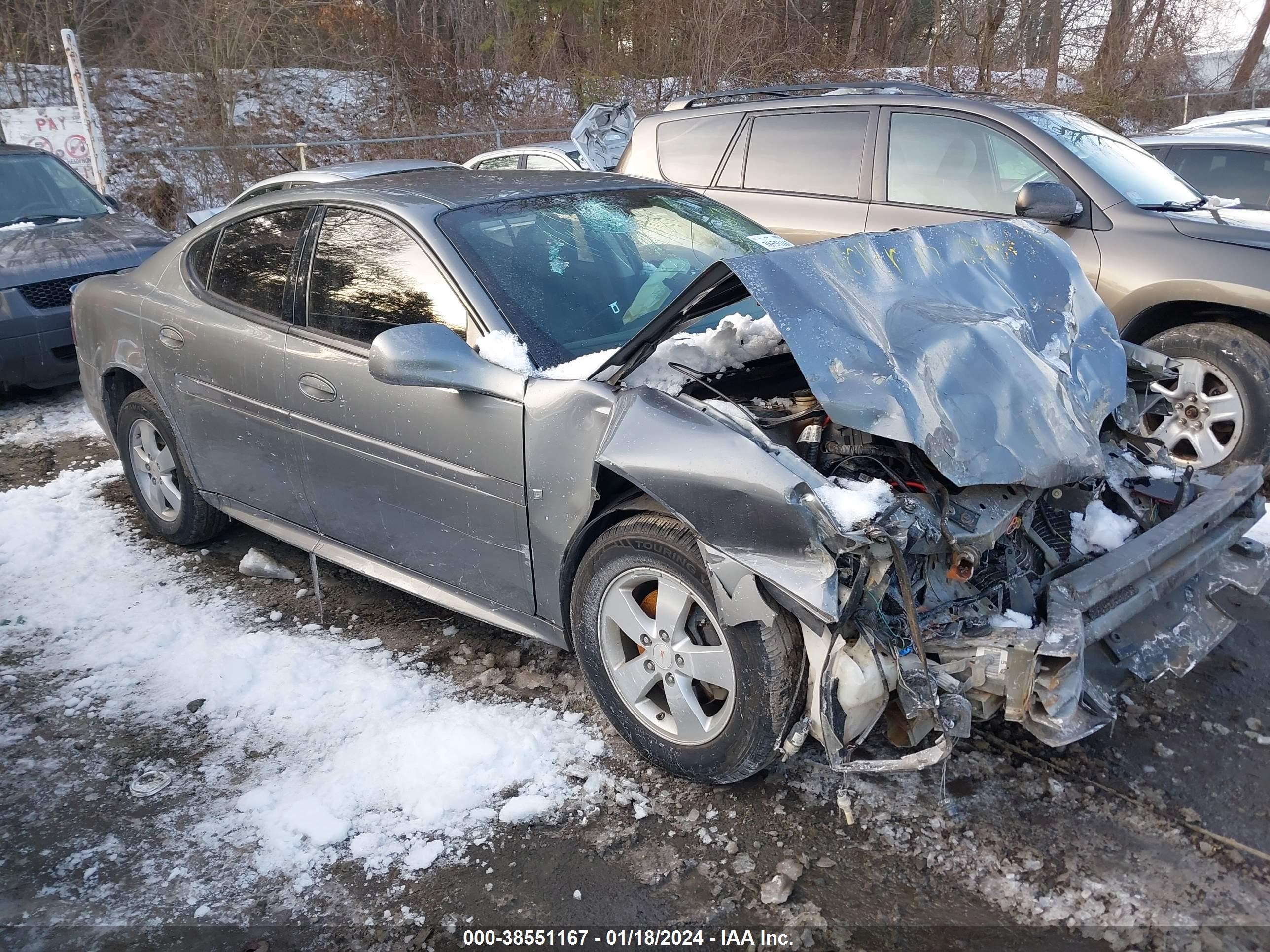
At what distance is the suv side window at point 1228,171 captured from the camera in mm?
7520

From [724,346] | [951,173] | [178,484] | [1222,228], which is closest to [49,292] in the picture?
[178,484]

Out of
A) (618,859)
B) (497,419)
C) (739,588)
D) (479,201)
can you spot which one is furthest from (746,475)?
(479,201)

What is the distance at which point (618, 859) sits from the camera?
2611 millimetres

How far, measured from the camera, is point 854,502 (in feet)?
7.69

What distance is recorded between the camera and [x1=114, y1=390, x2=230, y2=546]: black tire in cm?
447

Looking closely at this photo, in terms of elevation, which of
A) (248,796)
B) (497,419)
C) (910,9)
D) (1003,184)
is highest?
(910,9)

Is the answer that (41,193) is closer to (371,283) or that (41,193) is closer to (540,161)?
(540,161)

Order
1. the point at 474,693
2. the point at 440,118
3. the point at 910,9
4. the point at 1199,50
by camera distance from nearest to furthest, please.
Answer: the point at 474,693, the point at 440,118, the point at 1199,50, the point at 910,9

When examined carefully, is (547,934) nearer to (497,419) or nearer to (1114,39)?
(497,419)

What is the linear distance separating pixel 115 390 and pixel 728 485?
376cm

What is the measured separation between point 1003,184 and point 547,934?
4.65 metres

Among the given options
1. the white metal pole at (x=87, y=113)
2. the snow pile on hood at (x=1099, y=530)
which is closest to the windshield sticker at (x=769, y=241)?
the snow pile on hood at (x=1099, y=530)

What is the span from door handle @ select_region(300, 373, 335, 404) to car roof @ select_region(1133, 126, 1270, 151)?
713 cm

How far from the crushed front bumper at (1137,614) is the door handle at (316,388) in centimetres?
248
